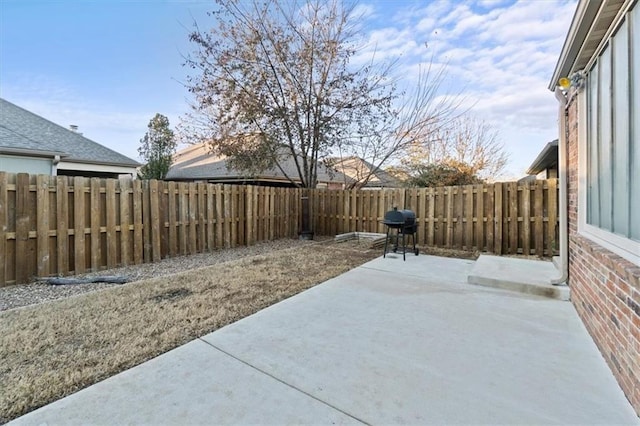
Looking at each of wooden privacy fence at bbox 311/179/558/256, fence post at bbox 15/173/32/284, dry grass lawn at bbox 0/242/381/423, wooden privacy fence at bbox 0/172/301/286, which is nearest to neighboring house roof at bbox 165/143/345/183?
wooden privacy fence at bbox 311/179/558/256

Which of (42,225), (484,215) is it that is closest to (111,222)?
(42,225)

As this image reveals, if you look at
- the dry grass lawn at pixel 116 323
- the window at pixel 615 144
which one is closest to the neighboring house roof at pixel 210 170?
the dry grass lawn at pixel 116 323

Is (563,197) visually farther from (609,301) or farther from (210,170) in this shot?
(210,170)

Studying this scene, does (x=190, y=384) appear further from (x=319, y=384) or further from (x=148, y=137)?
(x=148, y=137)

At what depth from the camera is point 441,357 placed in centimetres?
243

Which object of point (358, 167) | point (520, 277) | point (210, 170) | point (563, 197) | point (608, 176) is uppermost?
point (210, 170)

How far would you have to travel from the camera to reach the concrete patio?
1768 mm

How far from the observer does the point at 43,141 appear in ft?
31.2

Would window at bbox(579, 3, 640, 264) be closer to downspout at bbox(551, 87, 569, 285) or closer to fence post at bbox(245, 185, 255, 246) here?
downspout at bbox(551, 87, 569, 285)

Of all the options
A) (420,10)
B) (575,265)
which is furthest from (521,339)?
(420,10)

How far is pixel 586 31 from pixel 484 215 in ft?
17.1

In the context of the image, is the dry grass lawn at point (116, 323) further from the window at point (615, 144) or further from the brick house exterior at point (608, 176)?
the window at point (615, 144)

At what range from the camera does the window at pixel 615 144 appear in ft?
6.63

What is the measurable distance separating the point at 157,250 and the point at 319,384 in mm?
5384
